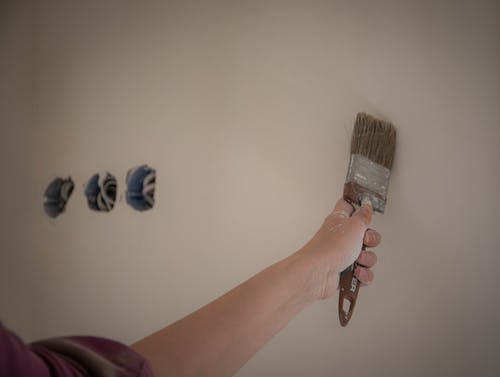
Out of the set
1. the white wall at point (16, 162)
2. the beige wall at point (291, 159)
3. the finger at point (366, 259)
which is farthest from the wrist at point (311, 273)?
the white wall at point (16, 162)

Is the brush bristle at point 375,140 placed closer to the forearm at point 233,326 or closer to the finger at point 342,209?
the finger at point 342,209

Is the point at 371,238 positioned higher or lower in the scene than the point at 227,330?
higher

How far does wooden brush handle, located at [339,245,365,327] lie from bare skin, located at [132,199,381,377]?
2 centimetres

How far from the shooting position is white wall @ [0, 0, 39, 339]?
1941 mm

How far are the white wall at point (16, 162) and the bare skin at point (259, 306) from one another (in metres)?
1.64

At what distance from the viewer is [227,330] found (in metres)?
0.64

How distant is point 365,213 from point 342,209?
0.06 metres

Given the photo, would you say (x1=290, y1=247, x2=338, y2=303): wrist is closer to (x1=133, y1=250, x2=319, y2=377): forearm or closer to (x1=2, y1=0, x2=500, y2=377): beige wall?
(x1=133, y1=250, x2=319, y2=377): forearm

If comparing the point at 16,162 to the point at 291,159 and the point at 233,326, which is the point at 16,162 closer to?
the point at 291,159

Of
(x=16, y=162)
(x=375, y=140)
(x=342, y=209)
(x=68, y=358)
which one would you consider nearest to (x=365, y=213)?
(x=342, y=209)

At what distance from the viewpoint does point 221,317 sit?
2.14 feet

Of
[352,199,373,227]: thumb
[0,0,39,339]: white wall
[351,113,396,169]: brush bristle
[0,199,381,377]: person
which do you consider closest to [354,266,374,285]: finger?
[0,199,381,377]: person

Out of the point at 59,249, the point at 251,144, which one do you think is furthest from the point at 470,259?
the point at 59,249

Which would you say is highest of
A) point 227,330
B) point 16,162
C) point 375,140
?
point 375,140
